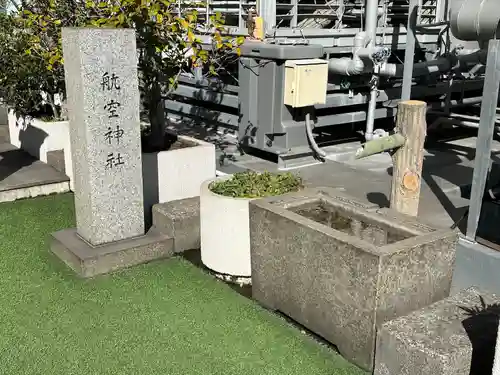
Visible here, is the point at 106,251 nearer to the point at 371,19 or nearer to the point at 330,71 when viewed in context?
the point at 330,71

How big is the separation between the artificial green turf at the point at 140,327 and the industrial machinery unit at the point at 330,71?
3.36 metres

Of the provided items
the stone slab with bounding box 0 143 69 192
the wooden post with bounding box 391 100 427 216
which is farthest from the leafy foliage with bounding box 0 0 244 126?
the wooden post with bounding box 391 100 427 216

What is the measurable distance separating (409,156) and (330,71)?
181 inches

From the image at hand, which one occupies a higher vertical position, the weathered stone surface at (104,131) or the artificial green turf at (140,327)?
the weathered stone surface at (104,131)

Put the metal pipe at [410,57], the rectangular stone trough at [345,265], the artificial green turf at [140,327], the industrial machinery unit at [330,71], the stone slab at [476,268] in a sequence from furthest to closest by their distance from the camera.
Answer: the metal pipe at [410,57]
the industrial machinery unit at [330,71]
the stone slab at [476,268]
the artificial green turf at [140,327]
the rectangular stone trough at [345,265]

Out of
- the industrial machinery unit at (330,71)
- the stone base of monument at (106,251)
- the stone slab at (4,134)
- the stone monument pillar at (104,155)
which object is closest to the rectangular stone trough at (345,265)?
the stone base of monument at (106,251)

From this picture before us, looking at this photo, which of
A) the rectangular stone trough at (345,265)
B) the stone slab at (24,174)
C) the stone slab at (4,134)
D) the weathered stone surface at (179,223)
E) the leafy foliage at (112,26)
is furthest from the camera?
the stone slab at (4,134)

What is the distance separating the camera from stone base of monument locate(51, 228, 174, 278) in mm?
5438

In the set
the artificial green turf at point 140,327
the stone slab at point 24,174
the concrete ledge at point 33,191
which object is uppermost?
the stone slab at point 24,174

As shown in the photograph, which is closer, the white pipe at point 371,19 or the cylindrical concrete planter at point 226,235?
the cylindrical concrete planter at point 226,235

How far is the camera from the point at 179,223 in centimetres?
595

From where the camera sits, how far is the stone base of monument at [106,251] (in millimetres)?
5438

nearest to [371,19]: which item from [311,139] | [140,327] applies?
[311,139]

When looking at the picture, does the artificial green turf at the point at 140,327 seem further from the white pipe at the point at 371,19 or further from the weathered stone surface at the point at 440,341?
the white pipe at the point at 371,19
